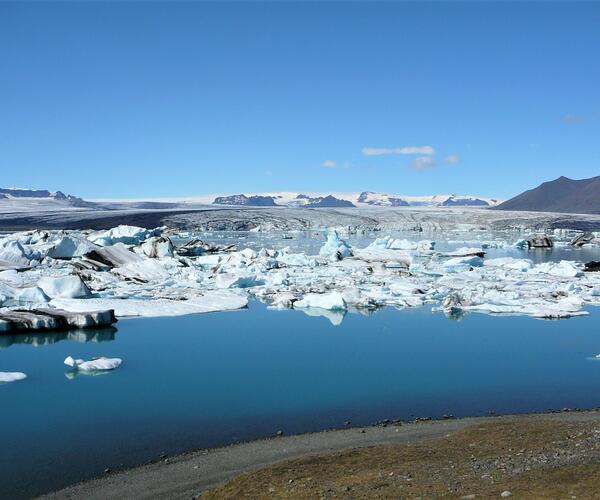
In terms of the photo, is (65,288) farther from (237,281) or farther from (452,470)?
(452,470)

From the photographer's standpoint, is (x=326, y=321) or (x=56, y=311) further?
(x=326, y=321)

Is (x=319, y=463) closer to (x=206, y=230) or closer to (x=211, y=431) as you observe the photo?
(x=211, y=431)

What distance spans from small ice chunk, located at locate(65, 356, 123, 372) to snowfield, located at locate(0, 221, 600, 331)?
12.6ft

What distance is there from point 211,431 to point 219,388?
168 cm

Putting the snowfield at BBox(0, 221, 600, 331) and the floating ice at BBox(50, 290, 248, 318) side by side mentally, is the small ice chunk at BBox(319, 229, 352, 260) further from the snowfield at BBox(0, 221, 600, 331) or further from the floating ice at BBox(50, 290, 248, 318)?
the floating ice at BBox(50, 290, 248, 318)

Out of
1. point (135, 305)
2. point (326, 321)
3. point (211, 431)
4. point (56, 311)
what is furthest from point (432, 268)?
point (211, 431)

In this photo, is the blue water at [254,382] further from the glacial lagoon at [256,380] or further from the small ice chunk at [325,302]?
the small ice chunk at [325,302]

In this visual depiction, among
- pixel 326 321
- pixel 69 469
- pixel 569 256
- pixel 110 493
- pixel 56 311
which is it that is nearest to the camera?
pixel 110 493

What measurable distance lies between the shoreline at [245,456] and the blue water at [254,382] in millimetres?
272

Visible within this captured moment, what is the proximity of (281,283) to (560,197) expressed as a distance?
558 ft

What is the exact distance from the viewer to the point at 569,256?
30453mm

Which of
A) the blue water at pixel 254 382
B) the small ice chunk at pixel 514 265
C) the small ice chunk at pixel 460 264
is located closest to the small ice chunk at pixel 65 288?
the blue water at pixel 254 382

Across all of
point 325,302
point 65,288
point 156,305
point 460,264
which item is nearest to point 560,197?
point 460,264

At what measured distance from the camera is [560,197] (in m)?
172
